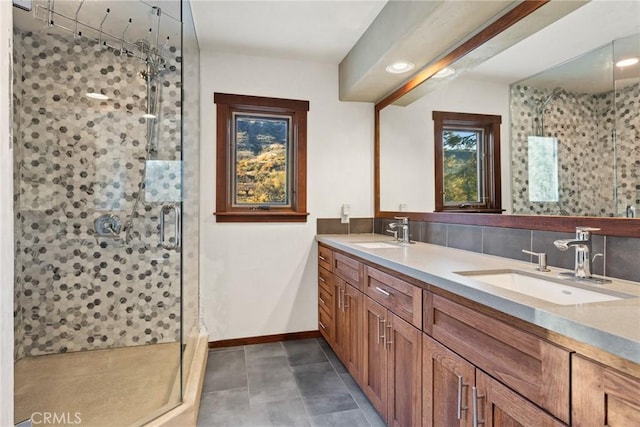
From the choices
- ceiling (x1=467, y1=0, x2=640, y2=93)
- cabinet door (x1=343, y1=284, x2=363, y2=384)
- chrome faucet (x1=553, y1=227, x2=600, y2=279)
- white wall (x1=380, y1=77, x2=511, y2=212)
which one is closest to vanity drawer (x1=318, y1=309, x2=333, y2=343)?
cabinet door (x1=343, y1=284, x2=363, y2=384)

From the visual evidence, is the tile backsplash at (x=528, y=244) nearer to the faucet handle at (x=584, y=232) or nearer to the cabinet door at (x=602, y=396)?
the faucet handle at (x=584, y=232)

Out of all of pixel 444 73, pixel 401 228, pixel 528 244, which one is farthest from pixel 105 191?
pixel 528 244

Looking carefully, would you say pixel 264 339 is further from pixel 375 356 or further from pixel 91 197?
pixel 91 197

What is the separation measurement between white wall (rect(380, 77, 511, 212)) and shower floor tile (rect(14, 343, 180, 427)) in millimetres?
2014

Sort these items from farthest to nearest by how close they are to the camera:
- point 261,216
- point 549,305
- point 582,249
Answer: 1. point 261,216
2. point 582,249
3. point 549,305

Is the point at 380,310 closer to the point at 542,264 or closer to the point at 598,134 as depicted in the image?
the point at 542,264

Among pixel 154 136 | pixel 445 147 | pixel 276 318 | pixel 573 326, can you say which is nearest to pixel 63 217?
pixel 154 136

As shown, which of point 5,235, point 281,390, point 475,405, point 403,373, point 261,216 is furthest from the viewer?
point 261,216

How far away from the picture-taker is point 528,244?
4.96 feet

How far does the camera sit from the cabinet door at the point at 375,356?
5.44 ft

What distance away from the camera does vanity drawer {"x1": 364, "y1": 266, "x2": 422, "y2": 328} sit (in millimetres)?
1363

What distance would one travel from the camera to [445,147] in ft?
7.09

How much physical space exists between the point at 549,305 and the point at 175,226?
2282mm

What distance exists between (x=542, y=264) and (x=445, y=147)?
105 centimetres
